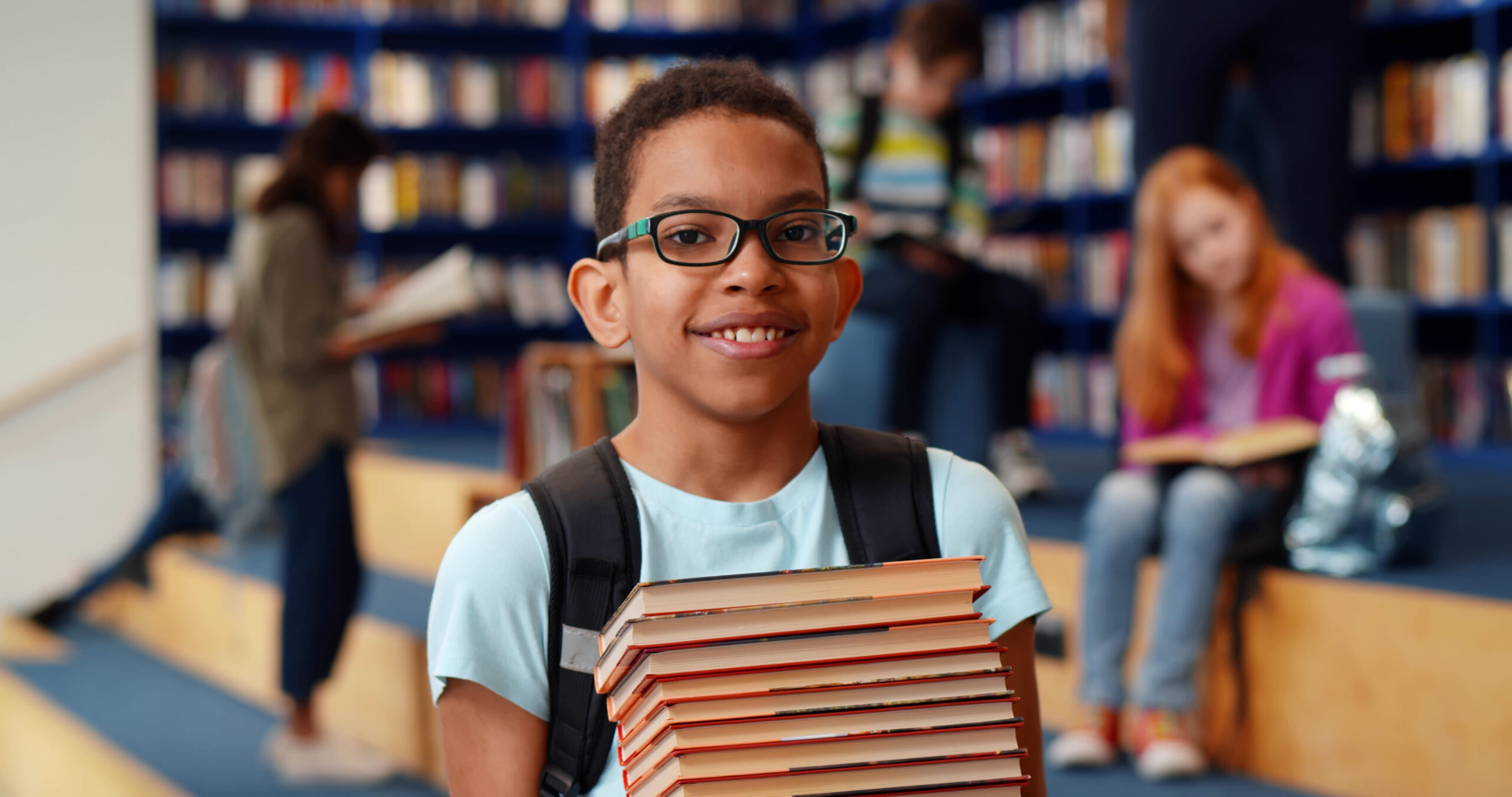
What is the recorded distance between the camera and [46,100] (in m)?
4.81

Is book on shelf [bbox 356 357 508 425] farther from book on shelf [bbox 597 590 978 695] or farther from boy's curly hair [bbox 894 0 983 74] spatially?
book on shelf [bbox 597 590 978 695]

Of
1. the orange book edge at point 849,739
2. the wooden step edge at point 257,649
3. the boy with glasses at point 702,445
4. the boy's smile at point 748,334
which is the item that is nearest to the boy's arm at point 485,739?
the boy with glasses at point 702,445

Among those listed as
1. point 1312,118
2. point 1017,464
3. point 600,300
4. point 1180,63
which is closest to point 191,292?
point 1017,464

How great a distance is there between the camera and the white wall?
4.79m

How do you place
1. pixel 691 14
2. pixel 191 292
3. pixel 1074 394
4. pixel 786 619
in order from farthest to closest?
1. pixel 691 14
2. pixel 191 292
3. pixel 1074 394
4. pixel 786 619

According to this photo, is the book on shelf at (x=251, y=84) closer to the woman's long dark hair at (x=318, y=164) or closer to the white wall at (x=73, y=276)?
the white wall at (x=73, y=276)

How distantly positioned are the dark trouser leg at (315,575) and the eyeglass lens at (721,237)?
199 centimetres

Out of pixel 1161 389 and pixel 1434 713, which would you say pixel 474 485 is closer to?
pixel 1161 389

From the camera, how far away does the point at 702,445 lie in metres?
0.70

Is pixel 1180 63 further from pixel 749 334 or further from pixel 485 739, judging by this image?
pixel 485 739

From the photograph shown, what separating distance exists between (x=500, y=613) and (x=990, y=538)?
27 centimetres

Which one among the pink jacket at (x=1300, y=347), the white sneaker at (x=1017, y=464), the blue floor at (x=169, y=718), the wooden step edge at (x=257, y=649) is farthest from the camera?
the white sneaker at (x=1017, y=464)

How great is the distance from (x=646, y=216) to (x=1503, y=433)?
350cm

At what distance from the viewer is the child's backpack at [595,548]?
2.17 ft
